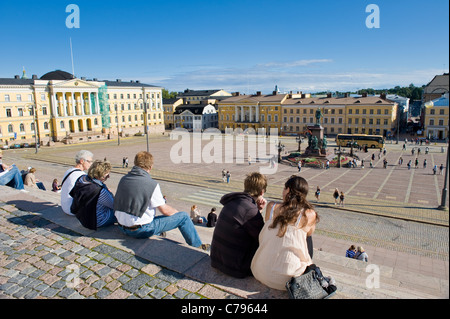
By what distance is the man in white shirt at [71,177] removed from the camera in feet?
21.1

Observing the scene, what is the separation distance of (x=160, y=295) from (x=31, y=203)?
5.85 m

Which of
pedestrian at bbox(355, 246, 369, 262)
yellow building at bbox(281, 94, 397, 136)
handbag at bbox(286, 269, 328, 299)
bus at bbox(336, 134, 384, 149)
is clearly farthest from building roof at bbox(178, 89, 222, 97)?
handbag at bbox(286, 269, 328, 299)

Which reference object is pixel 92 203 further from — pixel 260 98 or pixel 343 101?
pixel 260 98

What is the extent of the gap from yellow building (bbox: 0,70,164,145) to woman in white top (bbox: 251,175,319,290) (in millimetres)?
45118

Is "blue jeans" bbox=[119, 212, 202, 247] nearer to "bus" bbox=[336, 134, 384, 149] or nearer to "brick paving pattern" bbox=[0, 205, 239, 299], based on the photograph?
"brick paving pattern" bbox=[0, 205, 239, 299]

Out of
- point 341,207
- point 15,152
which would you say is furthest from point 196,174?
point 15,152

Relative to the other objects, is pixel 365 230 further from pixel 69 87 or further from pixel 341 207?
pixel 69 87

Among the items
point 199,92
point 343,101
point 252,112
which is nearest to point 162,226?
point 343,101

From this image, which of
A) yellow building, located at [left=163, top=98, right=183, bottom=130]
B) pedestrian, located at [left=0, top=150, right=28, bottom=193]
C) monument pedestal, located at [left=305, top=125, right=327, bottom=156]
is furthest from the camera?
yellow building, located at [left=163, top=98, right=183, bottom=130]

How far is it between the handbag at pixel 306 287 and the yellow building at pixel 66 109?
4553cm

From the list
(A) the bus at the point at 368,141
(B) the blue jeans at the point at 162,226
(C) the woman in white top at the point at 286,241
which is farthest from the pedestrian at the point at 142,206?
(A) the bus at the point at 368,141

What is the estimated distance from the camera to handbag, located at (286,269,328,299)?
3.52 metres

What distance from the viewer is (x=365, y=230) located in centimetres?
1581

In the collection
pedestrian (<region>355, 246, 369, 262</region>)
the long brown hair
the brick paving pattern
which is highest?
the long brown hair
